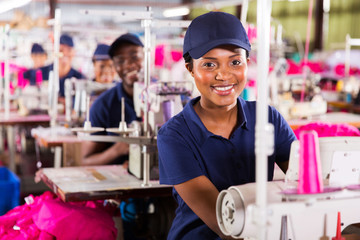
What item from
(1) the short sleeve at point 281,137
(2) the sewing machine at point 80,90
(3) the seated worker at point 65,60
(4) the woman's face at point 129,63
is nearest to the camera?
(1) the short sleeve at point 281,137

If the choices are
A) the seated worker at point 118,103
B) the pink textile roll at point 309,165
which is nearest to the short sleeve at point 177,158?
the pink textile roll at point 309,165

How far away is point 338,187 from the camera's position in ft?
4.58

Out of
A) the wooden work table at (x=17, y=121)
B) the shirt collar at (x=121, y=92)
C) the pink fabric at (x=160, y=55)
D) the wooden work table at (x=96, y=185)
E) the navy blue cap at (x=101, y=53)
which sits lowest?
the wooden work table at (x=96, y=185)

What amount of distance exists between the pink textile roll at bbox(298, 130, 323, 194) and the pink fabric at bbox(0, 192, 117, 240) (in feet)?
4.15

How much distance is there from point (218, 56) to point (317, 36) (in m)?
13.6

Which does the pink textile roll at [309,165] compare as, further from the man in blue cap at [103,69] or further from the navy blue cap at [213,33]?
the man in blue cap at [103,69]

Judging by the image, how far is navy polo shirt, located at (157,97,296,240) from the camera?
66.7 inches

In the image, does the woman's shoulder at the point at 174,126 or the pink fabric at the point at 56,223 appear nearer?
the woman's shoulder at the point at 174,126

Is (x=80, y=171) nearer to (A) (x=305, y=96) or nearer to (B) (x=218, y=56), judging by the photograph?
(B) (x=218, y=56)

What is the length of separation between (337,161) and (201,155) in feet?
1.50

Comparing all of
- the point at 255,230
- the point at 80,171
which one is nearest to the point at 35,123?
the point at 80,171

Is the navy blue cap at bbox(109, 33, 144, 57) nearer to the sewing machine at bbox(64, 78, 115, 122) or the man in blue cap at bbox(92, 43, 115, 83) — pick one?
the sewing machine at bbox(64, 78, 115, 122)

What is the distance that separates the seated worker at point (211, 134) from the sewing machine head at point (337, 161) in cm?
28

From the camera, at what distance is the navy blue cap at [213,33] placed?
1638 mm
